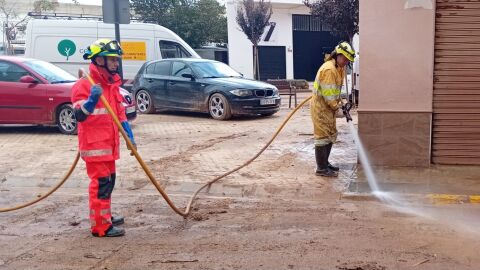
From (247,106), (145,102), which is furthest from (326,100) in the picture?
(145,102)

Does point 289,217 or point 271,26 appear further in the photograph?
point 271,26

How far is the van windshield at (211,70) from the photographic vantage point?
13895 mm

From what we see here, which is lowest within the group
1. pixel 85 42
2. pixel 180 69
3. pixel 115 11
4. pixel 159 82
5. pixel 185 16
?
pixel 159 82

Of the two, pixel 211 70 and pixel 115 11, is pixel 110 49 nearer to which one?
pixel 115 11

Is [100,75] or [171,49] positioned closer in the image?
[100,75]

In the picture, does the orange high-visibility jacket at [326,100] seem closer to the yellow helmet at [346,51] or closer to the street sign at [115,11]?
the yellow helmet at [346,51]

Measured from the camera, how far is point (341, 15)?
1856cm

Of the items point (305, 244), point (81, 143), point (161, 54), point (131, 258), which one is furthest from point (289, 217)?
point (161, 54)

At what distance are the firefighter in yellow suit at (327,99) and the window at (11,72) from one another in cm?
645

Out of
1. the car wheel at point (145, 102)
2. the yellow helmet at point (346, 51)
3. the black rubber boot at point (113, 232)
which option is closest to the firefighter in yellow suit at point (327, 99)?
the yellow helmet at point (346, 51)

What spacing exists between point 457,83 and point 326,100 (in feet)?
6.18

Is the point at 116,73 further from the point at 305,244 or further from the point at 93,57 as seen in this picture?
the point at 305,244

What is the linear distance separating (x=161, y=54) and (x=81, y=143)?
13.7 meters

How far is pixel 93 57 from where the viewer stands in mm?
5230
